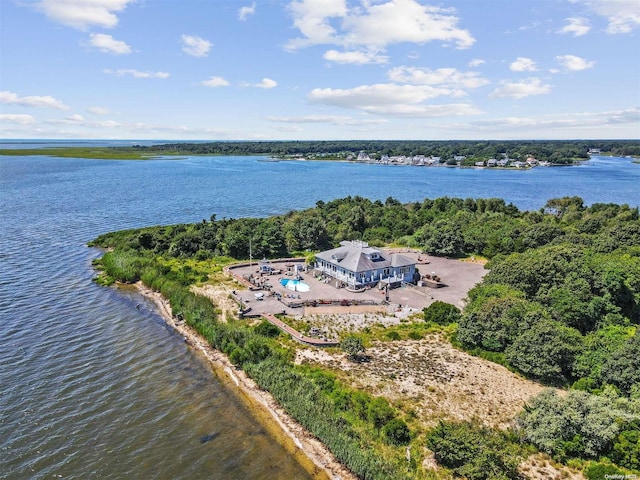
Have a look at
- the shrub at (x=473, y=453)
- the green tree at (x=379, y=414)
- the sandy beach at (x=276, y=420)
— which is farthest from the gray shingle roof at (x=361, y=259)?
the shrub at (x=473, y=453)

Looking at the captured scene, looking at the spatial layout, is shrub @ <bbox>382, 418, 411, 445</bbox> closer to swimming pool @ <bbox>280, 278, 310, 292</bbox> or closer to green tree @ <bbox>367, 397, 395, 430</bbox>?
green tree @ <bbox>367, 397, 395, 430</bbox>

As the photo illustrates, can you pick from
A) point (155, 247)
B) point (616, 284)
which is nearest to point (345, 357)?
point (616, 284)

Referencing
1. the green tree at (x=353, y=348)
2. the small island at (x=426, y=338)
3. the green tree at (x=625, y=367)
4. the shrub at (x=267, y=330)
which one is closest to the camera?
the small island at (x=426, y=338)

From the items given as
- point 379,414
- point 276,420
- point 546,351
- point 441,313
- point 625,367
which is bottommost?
point 276,420

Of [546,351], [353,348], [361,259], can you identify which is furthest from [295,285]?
[546,351]

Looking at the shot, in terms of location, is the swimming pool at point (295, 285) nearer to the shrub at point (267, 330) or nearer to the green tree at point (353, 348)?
the shrub at point (267, 330)

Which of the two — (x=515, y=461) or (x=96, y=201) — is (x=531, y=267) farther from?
(x=96, y=201)

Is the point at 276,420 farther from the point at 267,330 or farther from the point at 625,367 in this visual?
the point at 625,367
